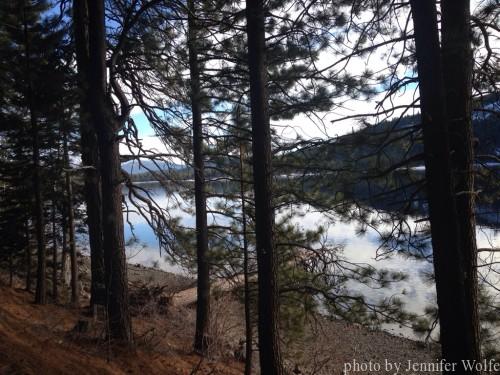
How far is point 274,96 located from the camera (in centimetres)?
596

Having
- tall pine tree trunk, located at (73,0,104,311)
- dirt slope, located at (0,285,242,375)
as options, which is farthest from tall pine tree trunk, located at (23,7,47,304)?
tall pine tree trunk, located at (73,0,104,311)

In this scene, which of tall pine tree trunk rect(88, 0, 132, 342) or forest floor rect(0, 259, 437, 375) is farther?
tall pine tree trunk rect(88, 0, 132, 342)

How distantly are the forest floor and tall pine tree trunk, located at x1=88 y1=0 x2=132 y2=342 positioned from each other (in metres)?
0.39

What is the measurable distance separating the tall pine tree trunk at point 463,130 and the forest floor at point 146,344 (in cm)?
160

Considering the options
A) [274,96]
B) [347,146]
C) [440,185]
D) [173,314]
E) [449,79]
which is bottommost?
[173,314]

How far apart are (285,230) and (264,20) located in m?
4.22

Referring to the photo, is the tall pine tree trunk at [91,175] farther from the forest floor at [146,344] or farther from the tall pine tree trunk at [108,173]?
the tall pine tree trunk at [108,173]

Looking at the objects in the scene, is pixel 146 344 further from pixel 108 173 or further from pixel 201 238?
pixel 108 173

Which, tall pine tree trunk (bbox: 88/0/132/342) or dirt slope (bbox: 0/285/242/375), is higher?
tall pine tree trunk (bbox: 88/0/132/342)

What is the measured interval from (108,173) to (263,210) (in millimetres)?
2615

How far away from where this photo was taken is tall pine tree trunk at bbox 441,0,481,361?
3.88 m

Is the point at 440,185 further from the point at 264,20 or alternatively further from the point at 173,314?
the point at 173,314

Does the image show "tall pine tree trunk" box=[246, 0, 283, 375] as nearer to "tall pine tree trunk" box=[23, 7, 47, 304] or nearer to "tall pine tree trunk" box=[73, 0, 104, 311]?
"tall pine tree trunk" box=[73, 0, 104, 311]

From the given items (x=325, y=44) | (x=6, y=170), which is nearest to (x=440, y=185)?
(x=325, y=44)
